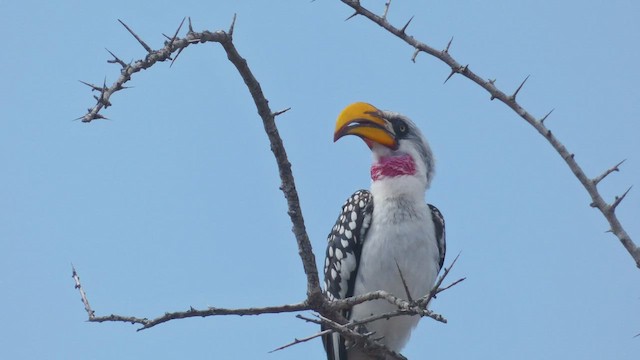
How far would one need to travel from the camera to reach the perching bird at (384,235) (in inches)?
288

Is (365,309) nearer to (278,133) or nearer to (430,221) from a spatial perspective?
(430,221)

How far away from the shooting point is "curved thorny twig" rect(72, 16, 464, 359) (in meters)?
4.12

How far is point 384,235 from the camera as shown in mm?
7328

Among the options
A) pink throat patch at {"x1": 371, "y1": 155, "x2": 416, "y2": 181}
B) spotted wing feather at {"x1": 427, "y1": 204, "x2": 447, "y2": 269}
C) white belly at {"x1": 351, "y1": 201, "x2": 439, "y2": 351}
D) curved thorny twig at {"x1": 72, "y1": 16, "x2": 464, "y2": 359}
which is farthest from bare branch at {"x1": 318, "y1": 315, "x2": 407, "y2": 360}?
pink throat patch at {"x1": 371, "y1": 155, "x2": 416, "y2": 181}

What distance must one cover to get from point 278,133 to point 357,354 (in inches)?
123

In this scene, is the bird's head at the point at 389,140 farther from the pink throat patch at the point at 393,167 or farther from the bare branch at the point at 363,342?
the bare branch at the point at 363,342

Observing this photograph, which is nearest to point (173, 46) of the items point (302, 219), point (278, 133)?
point (278, 133)

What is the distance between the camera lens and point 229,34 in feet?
15.4

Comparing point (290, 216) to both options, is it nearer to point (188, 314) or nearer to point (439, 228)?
point (188, 314)

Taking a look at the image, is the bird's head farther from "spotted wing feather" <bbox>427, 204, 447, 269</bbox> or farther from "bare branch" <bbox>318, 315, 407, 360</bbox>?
"bare branch" <bbox>318, 315, 407, 360</bbox>

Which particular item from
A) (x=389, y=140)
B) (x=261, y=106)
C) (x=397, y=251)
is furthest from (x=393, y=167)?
(x=261, y=106)

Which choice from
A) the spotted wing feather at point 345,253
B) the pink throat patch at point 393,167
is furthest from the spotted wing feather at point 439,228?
the spotted wing feather at point 345,253

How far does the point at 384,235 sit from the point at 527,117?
2.91 meters

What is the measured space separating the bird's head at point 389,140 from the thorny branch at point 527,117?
219cm
